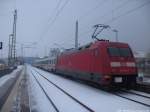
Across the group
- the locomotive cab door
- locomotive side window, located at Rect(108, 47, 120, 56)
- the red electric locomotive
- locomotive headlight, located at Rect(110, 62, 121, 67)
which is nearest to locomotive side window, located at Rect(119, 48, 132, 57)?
the red electric locomotive

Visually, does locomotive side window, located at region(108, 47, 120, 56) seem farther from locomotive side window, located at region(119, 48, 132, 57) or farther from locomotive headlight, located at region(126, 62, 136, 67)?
locomotive headlight, located at region(126, 62, 136, 67)

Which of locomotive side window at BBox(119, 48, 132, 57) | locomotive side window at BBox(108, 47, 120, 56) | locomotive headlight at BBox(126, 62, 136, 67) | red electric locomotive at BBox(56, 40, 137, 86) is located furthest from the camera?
locomotive side window at BBox(119, 48, 132, 57)

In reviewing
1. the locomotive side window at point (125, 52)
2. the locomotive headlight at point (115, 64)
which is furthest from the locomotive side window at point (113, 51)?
the locomotive headlight at point (115, 64)

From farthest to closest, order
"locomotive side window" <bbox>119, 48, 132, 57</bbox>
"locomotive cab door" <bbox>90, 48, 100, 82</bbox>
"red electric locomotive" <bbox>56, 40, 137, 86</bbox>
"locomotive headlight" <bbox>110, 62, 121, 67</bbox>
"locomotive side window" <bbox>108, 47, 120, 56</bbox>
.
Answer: "locomotive cab door" <bbox>90, 48, 100, 82</bbox>, "locomotive side window" <bbox>119, 48, 132, 57</bbox>, "locomotive side window" <bbox>108, 47, 120, 56</bbox>, "locomotive headlight" <bbox>110, 62, 121, 67</bbox>, "red electric locomotive" <bbox>56, 40, 137, 86</bbox>

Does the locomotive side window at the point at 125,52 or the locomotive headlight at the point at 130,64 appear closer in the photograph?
the locomotive headlight at the point at 130,64

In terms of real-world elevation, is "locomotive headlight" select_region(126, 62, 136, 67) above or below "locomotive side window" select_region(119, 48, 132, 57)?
below

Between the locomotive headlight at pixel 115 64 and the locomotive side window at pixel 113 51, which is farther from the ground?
the locomotive side window at pixel 113 51

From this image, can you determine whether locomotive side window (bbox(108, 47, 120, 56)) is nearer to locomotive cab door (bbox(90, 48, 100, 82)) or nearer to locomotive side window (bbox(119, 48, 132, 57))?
A: locomotive side window (bbox(119, 48, 132, 57))

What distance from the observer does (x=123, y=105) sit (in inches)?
507

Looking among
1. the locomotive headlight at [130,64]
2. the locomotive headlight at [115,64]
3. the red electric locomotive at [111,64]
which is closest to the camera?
the red electric locomotive at [111,64]

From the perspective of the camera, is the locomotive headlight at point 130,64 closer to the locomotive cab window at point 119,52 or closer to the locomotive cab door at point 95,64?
the locomotive cab window at point 119,52

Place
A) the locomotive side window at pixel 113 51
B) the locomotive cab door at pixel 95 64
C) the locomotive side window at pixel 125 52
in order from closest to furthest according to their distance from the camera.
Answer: the locomotive side window at pixel 113 51, the locomotive side window at pixel 125 52, the locomotive cab door at pixel 95 64

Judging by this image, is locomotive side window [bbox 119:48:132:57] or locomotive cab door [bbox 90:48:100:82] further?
locomotive cab door [bbox 90:48:100:82]

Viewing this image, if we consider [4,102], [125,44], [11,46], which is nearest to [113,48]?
[125,44]
